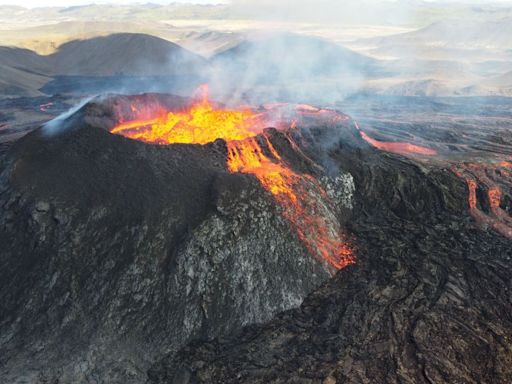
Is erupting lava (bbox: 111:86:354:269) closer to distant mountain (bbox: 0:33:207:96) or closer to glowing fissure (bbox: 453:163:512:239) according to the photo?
glowing fissure (bbox: 453:163:512:239)

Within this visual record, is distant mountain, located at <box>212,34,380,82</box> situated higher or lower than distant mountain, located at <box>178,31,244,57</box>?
higher

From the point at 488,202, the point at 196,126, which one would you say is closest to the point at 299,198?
the point at 196,126

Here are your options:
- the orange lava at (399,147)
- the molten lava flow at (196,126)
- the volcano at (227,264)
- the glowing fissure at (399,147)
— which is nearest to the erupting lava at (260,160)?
the molten lava flow at (196,126)

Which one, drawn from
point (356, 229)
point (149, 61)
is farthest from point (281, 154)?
point (149, 61)

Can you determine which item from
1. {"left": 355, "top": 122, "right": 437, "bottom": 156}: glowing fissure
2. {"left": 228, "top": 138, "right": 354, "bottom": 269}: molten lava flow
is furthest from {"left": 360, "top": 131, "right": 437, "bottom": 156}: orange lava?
{"left": 228, "top": 138, "right": 354, "bottom": 269}: molten lava flow

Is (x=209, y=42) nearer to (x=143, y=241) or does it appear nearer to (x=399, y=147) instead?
(x=399, y=147)

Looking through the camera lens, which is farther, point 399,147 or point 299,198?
point 399,147
